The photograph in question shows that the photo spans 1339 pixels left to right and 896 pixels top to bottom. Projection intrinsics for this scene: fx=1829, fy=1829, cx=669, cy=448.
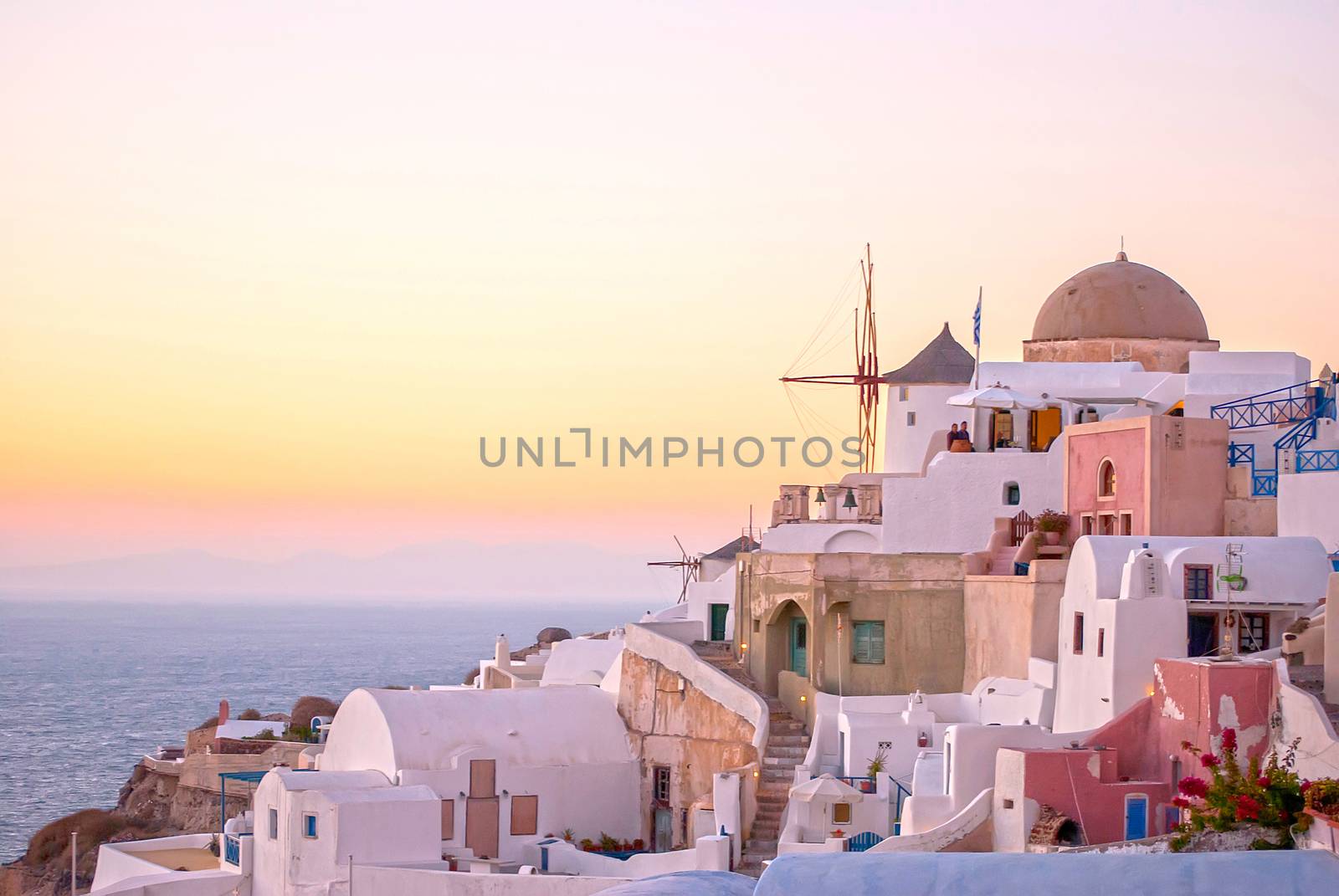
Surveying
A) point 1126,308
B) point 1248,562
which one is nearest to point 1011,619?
point 1248,562

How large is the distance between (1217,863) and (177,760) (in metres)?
45.1

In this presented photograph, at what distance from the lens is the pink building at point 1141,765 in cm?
2288

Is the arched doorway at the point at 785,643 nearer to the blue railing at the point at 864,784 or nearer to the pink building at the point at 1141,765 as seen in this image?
the blue railing at the point at 864,784

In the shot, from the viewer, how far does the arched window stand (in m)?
33.0

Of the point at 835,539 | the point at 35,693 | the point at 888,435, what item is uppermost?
the point at 888,435

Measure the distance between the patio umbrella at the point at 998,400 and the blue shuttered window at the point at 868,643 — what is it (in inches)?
209

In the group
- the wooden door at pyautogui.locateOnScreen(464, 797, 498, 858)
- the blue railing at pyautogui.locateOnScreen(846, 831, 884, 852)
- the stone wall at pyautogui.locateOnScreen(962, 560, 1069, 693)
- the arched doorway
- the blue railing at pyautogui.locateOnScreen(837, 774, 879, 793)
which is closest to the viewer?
the blue railing at pyautogui.locateOnScreen(846, 831, 884, 852)

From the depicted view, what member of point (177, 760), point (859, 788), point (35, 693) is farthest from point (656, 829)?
point (35, 693)

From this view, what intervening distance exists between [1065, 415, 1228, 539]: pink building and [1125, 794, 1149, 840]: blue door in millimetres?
8622

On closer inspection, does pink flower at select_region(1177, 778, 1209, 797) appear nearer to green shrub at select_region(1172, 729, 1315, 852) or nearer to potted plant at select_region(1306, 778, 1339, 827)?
green shrub at select_region(1172, 729, 1315, 852)

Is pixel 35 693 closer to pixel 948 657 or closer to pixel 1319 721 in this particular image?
pixel 948 657

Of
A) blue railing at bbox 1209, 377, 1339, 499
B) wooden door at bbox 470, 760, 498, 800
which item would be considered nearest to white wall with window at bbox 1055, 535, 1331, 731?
blue railing at bbox 1209, 377, 1339, 499

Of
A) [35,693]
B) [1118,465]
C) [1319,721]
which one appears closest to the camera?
[1319,721]

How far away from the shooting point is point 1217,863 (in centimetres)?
1146
